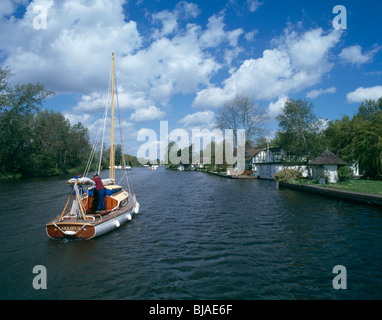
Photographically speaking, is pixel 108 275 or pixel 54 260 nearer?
pixel 108 275

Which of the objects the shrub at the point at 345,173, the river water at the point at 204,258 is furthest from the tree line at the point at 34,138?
the shrub at the point at 345,173

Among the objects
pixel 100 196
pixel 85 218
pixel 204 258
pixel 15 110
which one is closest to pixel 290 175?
pixel 100 196

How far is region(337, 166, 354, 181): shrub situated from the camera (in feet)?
92.0

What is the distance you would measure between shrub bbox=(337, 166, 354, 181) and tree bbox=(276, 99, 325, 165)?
5.69m

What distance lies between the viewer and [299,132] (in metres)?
35.8

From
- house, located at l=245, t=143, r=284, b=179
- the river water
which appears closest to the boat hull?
the river water

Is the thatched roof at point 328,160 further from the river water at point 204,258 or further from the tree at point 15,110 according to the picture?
the tree at point 15,110

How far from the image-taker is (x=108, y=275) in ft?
26.1

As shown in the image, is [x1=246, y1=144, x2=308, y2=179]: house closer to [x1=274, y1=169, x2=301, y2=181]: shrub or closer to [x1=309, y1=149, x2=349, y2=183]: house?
[x1=274, y1=169, x2=301, y2=181]: shrub

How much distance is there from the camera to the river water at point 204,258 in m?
7.05

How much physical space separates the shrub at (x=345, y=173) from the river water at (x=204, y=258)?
1311cm
